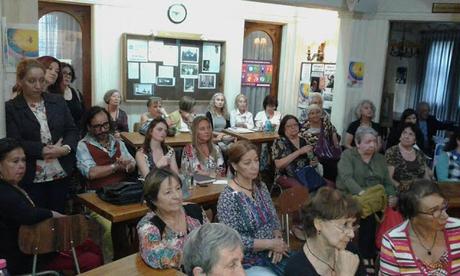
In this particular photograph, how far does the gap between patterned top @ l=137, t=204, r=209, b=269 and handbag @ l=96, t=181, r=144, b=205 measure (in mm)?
773

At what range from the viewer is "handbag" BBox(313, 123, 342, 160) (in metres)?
5.12

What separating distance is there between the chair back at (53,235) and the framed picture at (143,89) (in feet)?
14.1

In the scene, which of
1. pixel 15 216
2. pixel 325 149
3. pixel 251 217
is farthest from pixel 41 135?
pixel 325 149

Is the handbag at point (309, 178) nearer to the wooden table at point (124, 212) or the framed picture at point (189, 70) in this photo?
the wooden table at point (124, 212)

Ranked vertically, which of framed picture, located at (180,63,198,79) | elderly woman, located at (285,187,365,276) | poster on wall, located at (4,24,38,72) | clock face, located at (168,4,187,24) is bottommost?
elderly woman, located at (285,187,365,276)

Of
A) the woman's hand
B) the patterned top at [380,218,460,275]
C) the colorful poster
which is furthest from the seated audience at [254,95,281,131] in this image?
the woman's hand

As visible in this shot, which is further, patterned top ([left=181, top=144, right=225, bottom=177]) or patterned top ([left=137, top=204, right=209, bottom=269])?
patterned top ([left=181, top=144, right=225, bottom=177])

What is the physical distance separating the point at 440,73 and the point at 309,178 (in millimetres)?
4511

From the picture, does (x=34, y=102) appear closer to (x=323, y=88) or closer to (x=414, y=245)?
(x=414, y=245)

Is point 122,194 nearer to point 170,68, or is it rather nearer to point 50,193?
point 50,193

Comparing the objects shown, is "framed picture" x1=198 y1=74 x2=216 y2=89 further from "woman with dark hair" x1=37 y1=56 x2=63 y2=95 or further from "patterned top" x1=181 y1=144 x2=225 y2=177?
"woman with dark hair" x1=37 y1=56 x2=63 y2=95

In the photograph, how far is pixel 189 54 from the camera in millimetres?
7125

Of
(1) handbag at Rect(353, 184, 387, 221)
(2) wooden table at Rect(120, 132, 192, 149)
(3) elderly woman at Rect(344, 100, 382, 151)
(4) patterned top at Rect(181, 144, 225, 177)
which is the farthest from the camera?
(3) elderly woman at Rect(344, 100, 382, 151)

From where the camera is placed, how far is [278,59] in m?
8.27
